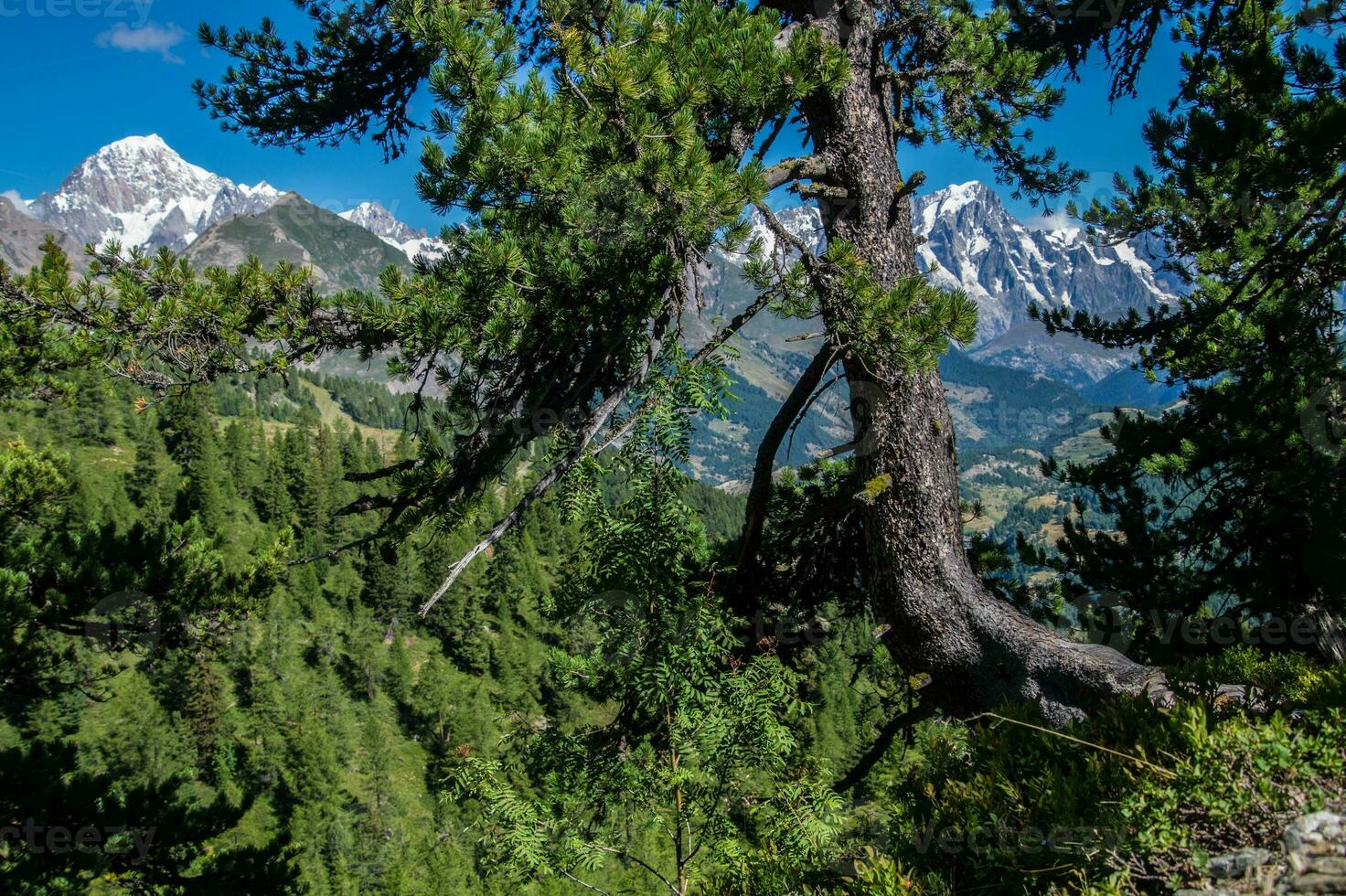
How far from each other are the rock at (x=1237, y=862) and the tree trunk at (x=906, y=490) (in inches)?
92.3

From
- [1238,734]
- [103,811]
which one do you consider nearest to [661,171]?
[1238,734]

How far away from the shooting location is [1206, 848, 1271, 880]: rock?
234 centimetres

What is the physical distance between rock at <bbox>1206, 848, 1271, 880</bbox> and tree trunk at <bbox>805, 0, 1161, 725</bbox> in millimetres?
2345

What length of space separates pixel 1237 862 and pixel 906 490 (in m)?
2.95

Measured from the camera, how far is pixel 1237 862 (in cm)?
238

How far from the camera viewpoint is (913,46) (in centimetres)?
653

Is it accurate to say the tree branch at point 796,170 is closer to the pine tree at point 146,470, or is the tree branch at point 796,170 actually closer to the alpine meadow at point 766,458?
the alpine meadow at point 766,458

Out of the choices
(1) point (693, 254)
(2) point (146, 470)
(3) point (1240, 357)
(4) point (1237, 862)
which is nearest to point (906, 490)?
(1) point (693, 254)

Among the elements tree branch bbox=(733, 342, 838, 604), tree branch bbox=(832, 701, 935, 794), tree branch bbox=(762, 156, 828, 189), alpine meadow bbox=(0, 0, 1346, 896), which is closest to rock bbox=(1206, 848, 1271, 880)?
alpine meadow bbox=(0, 0, 1346, 896)

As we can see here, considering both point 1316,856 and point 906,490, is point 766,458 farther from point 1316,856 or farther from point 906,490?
point 1316,856

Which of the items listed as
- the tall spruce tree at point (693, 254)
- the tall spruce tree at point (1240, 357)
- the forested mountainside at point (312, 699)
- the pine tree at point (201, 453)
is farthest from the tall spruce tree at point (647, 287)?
the pine tree at point (201, 453)

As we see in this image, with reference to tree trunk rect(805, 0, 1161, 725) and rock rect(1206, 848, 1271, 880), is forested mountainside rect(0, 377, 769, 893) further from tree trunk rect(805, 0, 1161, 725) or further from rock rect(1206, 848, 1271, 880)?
rock rect(1206, 848, 1271, 880)

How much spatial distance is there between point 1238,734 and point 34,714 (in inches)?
3025

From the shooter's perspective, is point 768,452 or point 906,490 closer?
point 906,490
